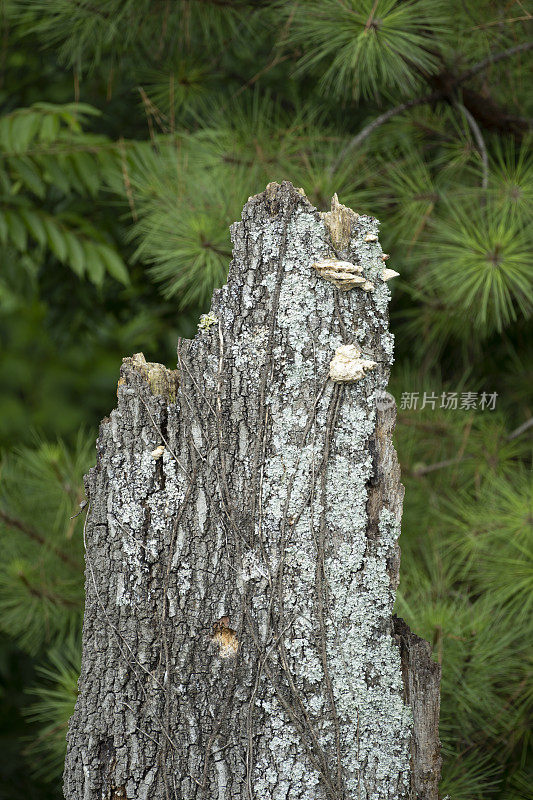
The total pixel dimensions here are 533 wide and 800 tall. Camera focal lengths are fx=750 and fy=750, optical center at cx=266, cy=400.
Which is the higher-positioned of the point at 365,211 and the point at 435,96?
the point at 435,96

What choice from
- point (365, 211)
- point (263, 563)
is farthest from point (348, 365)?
point (365, 211)

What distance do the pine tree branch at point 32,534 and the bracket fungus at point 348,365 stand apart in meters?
0.85

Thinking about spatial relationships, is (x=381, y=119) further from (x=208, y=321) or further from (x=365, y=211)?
(x=208, y=321)

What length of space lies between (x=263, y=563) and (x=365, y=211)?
2.65 feet

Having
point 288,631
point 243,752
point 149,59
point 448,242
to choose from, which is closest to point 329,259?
point 288,631

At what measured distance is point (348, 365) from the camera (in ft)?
2.27

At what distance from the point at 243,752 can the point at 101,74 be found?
148 cm

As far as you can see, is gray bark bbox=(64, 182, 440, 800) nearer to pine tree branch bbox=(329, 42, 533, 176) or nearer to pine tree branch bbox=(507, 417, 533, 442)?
pine tree branch bbox=(329, 42, 533, 176)

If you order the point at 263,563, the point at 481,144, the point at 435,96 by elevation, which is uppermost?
the point at 435,96

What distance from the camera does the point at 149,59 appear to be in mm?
1550

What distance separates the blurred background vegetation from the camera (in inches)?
44.1

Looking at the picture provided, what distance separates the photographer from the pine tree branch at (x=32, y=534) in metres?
1.35

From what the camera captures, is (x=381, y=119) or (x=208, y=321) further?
(x=381, y=119)

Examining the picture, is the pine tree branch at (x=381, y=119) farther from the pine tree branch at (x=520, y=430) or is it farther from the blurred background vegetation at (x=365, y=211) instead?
the pine tree branch at (x=520, y=430)
